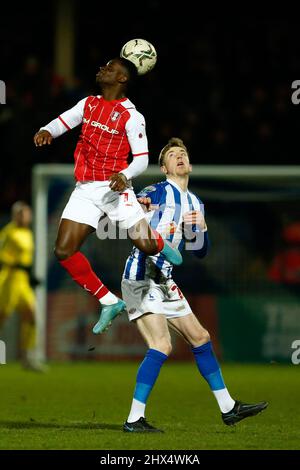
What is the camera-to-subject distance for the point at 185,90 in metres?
17.3

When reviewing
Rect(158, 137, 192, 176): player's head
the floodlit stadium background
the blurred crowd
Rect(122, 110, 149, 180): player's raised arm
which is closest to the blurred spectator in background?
the floodlit stadium background

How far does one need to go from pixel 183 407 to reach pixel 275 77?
896 centimetres

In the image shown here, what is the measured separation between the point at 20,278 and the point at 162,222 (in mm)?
6664

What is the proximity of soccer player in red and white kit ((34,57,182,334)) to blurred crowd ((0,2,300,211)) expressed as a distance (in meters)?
7.90

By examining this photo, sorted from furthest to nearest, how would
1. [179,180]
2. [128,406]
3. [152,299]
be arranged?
[128,406] → [179,180] → [152,299]

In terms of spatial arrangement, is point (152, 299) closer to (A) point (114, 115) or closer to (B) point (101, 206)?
(B) point (101, 206)

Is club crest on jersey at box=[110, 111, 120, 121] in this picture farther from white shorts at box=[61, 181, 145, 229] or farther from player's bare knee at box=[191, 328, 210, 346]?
player's bare knee at box=[191, 328, 210, 346]

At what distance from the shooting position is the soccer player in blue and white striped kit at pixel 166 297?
7832 millimetres

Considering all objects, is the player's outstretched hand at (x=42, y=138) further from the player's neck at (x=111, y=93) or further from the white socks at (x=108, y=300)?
the white socks at (x=108, y=300)

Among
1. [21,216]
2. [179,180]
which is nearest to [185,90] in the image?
[21,216]

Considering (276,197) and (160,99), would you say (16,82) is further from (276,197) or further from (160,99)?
(276,197)

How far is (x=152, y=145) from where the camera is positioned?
1611 centimetres

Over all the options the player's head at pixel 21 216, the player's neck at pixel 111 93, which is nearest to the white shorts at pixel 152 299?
the player's neck at pixel 111 93

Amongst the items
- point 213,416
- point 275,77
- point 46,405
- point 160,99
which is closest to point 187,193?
point 213,416
